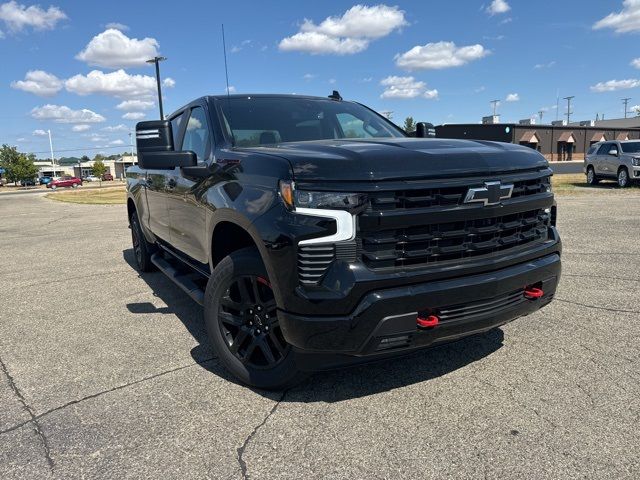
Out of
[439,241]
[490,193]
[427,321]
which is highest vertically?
[490,193]

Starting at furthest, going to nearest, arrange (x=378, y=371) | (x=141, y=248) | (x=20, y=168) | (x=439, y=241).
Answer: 1. (x=20, y=168)
2. (x=141, y=248)
3. (x=378, y=371)
4. (x=439, y=241)

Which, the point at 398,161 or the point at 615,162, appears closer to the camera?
the point at 398,161

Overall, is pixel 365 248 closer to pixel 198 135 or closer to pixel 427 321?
pixel 427 321

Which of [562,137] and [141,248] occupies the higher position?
[562,137]

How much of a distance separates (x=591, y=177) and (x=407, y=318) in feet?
66.8

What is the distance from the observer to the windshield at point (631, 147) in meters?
17.6

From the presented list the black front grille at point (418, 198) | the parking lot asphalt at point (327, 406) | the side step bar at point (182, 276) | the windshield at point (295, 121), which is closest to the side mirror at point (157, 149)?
the windshield at point (295, 121)

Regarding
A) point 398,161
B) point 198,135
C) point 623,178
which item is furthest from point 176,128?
point 623,178

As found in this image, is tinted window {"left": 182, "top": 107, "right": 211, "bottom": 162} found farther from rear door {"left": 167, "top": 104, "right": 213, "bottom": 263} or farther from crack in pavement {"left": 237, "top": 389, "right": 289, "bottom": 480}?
crack in pavement {"left": 237, "top": 389, "right": 289, "bottom": 480}

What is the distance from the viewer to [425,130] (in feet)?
15.1

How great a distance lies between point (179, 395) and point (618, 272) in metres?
5.04

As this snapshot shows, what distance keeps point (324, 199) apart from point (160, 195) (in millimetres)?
2937

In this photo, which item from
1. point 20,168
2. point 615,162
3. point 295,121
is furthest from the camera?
point 20,168

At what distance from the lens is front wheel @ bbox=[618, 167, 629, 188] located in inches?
698
